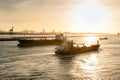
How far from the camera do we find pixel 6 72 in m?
43.0

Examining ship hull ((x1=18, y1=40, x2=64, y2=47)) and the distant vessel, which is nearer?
ship hull ((x1=18, y1=40, x2=64, y2=47))

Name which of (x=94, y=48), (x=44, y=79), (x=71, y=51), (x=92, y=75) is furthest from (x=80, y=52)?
(x=44, y=79)

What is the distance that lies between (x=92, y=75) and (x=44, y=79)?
982 cm

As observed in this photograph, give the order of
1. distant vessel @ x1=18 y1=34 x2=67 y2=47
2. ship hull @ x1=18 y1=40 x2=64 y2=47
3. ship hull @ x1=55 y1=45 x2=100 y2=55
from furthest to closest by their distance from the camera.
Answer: distant vessel @ x1=18 y1=34 x2=67 y2=47, ship hull @ x1=18 y1=40 x2=64 y2=47, ship hull @ x1=55 y1=45 x2=100 y2=55

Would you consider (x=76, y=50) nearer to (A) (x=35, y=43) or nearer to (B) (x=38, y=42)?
(A) (x=35, y=43)

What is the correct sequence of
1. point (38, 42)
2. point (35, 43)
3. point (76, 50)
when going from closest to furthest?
point (76, 50) → point (35, 43) → point (38, 42)

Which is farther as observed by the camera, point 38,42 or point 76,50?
point 38,42

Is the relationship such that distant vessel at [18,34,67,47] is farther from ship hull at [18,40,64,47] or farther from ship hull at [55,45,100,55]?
ship hull at [55,45,100,55]

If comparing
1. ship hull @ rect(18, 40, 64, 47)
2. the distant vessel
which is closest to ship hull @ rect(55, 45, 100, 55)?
the distant vessel

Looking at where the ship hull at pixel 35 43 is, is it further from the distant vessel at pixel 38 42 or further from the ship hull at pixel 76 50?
the ship hull at pixel 76 50

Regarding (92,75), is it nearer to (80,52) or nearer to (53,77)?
(53,77)

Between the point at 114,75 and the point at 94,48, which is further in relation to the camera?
the point at 94,48

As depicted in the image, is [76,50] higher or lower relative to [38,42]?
lower

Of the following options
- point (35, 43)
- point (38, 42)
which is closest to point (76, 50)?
point (35, 43)
